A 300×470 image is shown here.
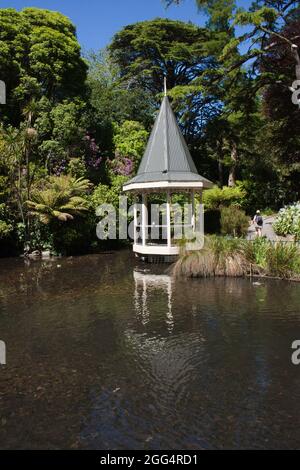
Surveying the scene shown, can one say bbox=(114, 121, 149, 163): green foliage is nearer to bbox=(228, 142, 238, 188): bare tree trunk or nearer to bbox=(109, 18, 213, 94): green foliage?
bbox=(109, 18, 213, 94): green foliage

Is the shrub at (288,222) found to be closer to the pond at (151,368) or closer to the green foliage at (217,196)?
Answer: the green foliage at (217,196)

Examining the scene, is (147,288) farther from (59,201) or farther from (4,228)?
(4,228)

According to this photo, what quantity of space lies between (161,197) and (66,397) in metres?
20.0

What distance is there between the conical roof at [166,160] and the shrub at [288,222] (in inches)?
161

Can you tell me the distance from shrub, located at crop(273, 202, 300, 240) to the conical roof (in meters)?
4.09

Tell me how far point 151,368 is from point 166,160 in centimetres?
1144

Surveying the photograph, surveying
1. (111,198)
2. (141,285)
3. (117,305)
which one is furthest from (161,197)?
(117,305)

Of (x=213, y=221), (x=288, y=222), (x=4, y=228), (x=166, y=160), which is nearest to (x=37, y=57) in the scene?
(x=4, y=228)

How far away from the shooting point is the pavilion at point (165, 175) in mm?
16125

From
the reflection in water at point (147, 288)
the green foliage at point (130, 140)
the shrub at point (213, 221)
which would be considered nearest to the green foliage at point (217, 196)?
the shrub at point (213, 221)

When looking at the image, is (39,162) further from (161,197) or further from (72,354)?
(72,354)

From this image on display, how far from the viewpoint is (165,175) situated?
1623 cm

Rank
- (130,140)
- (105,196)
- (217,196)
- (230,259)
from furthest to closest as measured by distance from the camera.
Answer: (130,140) → (217,196) → (105,196) → (230,259)
